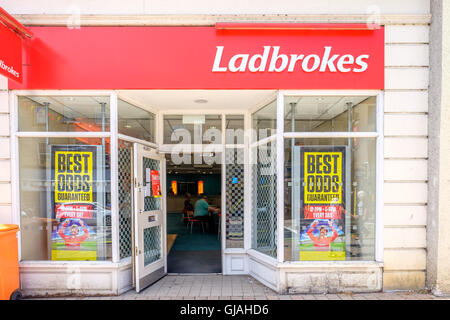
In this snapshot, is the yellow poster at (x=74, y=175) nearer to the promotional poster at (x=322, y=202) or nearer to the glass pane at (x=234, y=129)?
the glass pane at (x=234, y=129)

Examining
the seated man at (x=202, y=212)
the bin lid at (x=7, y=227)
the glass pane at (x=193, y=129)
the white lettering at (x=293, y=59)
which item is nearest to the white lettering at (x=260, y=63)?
the white lettering at (x=293, y=59)

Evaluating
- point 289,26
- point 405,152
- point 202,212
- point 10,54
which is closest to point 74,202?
point 10,54

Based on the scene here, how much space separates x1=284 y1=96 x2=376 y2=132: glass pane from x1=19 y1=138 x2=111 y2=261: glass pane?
2975 mm

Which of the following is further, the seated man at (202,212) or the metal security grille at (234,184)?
the seated man at (202,212)

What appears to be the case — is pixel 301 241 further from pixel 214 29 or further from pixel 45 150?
pixel 45 150

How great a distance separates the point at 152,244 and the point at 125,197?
1003 millimetres

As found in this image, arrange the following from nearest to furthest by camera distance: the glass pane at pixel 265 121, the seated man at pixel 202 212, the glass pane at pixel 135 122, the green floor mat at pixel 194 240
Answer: the glass pane at pixel 135 122 < the glass pane at pixel 265 121 < the green floor mat at pixel 194 240 < the seated man at pixel 202 212

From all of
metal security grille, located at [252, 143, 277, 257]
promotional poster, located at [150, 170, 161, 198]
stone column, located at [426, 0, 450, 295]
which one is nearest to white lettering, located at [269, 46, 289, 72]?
metal security grille, located at [252, 143, 277, 257]

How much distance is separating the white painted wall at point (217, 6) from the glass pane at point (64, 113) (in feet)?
4.30

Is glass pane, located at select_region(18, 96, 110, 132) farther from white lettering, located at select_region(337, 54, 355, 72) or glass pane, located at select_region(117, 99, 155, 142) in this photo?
white lettering, located at select_region(337, 54, 355, 72)

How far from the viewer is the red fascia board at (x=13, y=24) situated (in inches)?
137

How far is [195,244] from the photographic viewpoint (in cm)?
709

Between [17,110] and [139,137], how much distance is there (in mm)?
1823

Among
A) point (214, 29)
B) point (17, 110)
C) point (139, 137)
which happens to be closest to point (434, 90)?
point (214, 29)
